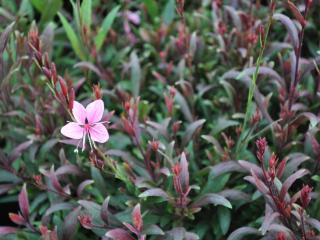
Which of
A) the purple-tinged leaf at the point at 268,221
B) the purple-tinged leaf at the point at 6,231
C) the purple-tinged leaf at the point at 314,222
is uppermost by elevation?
the purple-tinged leaf at the point at 268,221

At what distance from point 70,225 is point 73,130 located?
0.49 meters

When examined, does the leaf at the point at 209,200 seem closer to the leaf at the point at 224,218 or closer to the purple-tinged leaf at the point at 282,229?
the leaf at the point at 224,218

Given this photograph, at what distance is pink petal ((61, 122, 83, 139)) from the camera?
1.62 metres

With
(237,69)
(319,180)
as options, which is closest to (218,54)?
(237,69)

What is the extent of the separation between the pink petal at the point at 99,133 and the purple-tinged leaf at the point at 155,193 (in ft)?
1.01

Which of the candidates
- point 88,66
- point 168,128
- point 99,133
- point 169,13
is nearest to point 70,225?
point 99,133

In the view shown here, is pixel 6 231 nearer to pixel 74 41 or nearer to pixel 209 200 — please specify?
pixel 209 200

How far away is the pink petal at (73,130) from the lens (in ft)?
5.32

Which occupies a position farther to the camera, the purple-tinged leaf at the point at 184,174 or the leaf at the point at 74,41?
the leaf at the point at 74,41

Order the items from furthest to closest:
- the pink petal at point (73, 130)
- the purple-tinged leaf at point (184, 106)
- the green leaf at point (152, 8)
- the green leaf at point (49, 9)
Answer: the green leaf at point (152, 8)
the green leaf at point (49, 9)
the purple-tinged leaf at point (184, 106)
the pink petal at point (73, 130)

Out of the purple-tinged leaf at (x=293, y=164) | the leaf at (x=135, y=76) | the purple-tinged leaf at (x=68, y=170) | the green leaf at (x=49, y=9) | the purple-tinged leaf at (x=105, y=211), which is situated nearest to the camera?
the purple-tinged leaf at (x=105, y=211)

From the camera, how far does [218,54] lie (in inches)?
106

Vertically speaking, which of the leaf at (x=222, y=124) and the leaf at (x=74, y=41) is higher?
the leaf at (x=74, y=41)

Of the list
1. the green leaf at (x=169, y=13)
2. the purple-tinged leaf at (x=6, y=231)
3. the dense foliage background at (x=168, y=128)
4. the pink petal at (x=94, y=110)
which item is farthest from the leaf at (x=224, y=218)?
the green leaf at (x=169, y=13)
